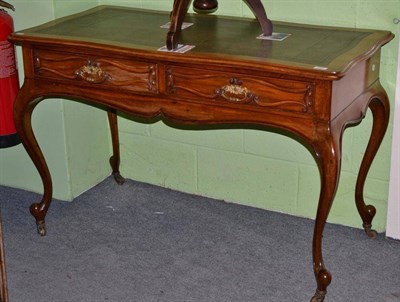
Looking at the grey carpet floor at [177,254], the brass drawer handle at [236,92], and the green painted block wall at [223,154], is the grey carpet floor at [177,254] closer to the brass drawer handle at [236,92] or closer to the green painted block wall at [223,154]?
the green painted block wall at [223,154]

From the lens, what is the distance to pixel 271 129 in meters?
3.01

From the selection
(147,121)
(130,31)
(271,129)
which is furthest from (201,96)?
(147,121)

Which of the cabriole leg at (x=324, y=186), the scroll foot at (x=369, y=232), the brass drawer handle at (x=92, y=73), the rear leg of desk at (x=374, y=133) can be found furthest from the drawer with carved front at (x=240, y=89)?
the scroll foot at (x=369, y=232)

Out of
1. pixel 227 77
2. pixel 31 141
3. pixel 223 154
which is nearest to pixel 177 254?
pixel 223 154

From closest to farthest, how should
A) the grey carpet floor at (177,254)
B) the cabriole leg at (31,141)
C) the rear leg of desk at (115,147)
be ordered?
the grey carpet floor at (177,254) < the cabriole leg at (31,141) < the rear leg of desk at (115,147)

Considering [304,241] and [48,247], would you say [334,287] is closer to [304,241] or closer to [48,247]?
Answer: [304,241]

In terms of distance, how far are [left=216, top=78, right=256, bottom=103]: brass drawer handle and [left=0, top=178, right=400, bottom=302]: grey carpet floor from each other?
26.2 inches

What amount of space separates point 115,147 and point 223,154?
1.68 feet

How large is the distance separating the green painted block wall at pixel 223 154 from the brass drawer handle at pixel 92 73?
494mm

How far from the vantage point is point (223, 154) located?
3.17 meters

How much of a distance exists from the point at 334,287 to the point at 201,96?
79 centimetres

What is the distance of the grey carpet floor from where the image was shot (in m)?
2.61

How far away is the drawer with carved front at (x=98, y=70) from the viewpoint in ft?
8.22

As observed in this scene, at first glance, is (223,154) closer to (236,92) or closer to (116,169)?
(116,169)
